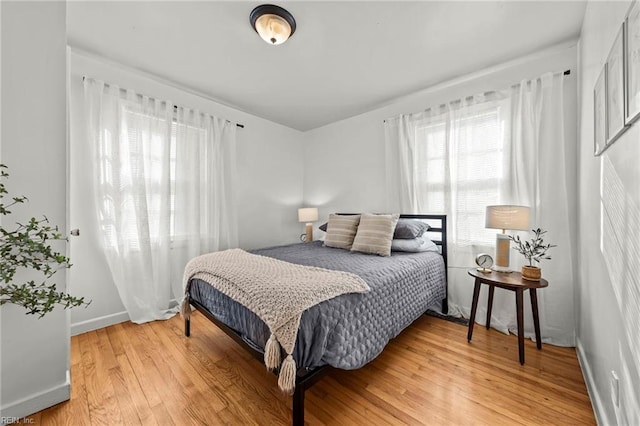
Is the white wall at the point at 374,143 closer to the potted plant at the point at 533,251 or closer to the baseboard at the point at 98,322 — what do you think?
the potted plant at the point at 533,251

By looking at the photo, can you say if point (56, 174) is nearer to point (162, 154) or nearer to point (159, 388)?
point (162, 154)

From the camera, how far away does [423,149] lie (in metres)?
2.87

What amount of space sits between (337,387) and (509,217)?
1.85 m

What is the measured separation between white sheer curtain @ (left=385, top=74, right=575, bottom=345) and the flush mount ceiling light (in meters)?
1.75

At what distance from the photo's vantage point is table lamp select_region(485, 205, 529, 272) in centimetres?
196

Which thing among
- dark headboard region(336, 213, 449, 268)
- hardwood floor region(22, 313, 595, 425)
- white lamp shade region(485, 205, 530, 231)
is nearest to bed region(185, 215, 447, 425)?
dark headboard region(336, 213, 449, 268)

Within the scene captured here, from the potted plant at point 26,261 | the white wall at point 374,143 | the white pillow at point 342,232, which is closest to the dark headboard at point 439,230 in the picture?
the white wall at point 374,143

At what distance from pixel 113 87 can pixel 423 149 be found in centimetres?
327

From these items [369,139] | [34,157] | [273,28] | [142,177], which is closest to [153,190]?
[142,177]

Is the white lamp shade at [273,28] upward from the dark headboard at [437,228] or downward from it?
upward

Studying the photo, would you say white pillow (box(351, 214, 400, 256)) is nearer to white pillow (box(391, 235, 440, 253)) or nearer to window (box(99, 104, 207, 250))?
white pillow (box(391, 235, 440, 253))

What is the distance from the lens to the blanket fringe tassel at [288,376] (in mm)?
1167

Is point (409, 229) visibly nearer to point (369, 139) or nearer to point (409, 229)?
point (409, 229)

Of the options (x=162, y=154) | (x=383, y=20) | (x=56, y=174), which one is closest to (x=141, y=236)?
(x=162, y=154)
